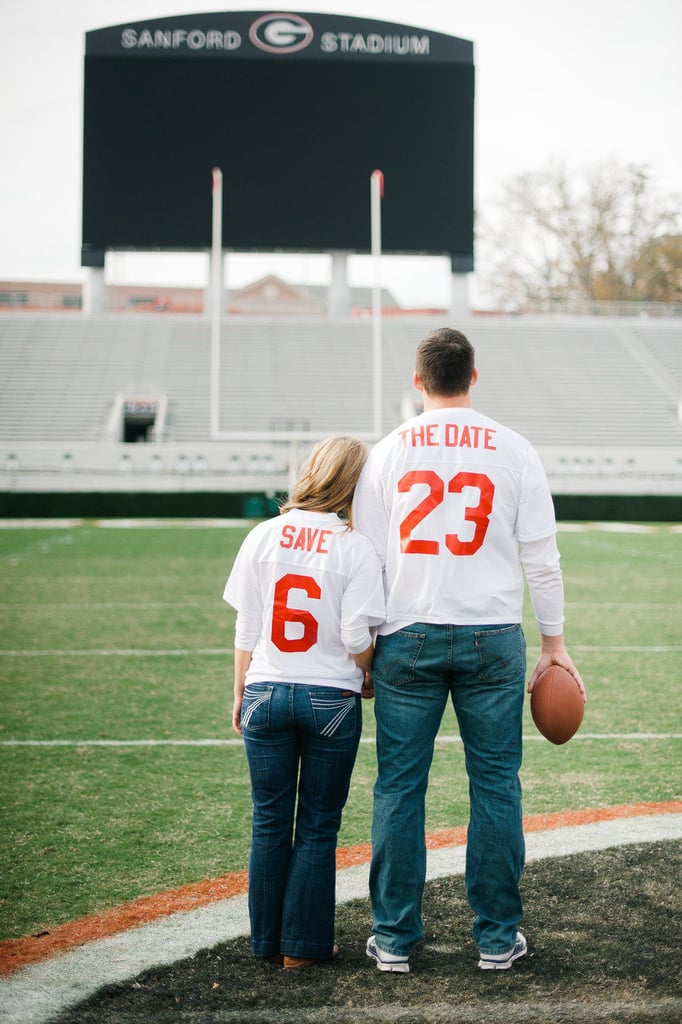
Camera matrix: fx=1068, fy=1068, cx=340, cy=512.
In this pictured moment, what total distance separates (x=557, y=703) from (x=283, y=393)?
95.5ft

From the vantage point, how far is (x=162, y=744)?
5.27 meters

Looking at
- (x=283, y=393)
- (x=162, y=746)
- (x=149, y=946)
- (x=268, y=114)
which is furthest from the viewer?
(x=283, y=393)

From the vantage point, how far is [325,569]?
9.32ft

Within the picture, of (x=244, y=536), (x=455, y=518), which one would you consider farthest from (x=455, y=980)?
(x=244, y=536)

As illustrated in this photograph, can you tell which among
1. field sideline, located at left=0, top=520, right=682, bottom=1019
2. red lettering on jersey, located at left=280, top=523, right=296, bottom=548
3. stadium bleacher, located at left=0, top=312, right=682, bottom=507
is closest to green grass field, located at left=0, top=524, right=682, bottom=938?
field sideline, located at left=0, top=520, right=682, bottom=1019

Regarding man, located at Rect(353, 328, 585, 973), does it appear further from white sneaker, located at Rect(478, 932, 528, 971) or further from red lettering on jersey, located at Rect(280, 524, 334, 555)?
red lettering on jersey, located at Rect(280, 524, 334, 555)

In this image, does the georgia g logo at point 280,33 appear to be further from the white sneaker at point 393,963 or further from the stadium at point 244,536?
the white sneaker at point 393,963

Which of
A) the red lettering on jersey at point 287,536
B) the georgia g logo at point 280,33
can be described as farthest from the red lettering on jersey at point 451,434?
the georgia g logo at point 280,33

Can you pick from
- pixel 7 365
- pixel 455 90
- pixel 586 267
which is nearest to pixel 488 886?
pixel 455 90

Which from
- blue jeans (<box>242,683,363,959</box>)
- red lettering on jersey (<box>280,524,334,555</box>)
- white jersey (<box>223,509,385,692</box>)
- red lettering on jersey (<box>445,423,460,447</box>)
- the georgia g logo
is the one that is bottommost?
→ blue jeans (<box>242,683,363,959</box>)

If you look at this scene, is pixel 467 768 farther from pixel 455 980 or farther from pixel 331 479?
pixel 331 479

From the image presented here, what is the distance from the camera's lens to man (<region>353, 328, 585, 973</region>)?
9.15 ft

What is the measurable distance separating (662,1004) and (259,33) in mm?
28880

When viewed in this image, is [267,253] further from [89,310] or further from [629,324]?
[629,324]
